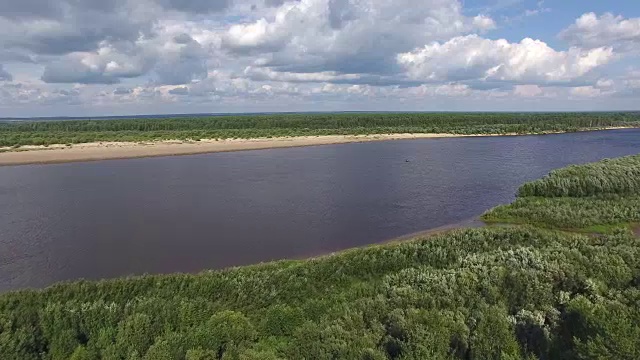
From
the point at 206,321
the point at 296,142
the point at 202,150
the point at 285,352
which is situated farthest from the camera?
the point at 296,142

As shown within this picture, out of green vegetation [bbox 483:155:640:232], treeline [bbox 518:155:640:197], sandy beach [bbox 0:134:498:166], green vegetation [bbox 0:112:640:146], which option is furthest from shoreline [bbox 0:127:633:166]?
green vegetation [bbox 483:155:640:232]

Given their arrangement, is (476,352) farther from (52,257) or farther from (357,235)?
(52,257)

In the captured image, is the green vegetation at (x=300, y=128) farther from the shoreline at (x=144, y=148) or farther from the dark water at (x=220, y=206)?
the dark water at (x=220, y=206)

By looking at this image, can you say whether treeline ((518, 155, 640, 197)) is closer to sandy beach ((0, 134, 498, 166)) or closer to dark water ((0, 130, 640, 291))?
dark water ((0, 130, 640, 291))

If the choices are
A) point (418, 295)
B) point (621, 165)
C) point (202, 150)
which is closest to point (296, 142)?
point (202, 150)

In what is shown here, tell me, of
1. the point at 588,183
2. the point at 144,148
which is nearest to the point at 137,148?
the point at 144,148
